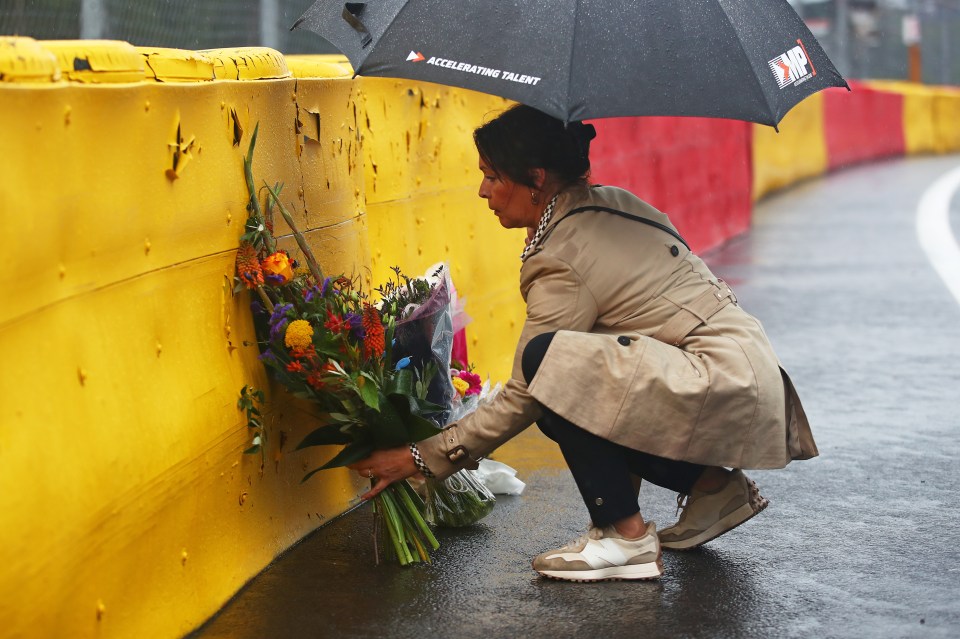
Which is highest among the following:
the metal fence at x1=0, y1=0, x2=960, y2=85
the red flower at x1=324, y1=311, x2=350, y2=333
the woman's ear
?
the metal fence at x1=0, y1=0, x2=960, y2=85

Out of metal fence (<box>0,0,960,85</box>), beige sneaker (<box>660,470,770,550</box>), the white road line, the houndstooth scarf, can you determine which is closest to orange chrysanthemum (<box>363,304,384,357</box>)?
the houndstooth scarf

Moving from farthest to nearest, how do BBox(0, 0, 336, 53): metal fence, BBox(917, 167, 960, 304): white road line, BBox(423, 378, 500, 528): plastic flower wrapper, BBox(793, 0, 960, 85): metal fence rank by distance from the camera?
BBox(793, 0, 960, 85): metal fence < BBox(917, 167, 960, 304): white road line < BBox(0, 0, 336, 53): metal fence < BBox(423, 378, 500, 528): plastic flower wrapper

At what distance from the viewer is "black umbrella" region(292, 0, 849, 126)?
12.4ft

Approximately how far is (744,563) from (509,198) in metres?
1.31

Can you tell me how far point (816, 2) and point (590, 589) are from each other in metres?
24.3

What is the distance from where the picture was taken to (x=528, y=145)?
13.4 ft

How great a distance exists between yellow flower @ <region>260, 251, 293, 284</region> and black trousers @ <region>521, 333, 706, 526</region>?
2.35ft

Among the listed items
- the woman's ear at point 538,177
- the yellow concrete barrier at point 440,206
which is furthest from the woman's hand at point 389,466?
the yellow concrete barrier at point 440,206

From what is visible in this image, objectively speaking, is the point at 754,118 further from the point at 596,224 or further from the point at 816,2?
the point at 816,2

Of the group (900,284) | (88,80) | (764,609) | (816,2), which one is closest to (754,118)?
(764,609)

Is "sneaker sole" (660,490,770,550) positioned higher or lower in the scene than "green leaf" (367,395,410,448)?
lower

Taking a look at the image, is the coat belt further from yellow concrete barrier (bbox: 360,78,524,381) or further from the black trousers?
yellow concrete barrier (bbox: 360,78,524,381)

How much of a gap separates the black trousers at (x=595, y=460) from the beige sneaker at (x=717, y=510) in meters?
0.21

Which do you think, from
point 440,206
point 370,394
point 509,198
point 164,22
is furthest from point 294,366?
point 164,22
